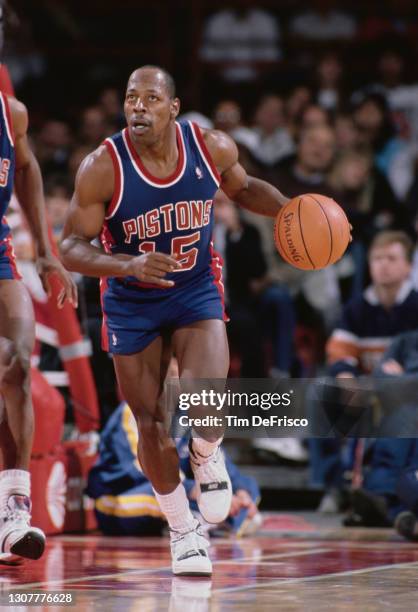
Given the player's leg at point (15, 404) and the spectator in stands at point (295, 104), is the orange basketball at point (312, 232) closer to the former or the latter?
the player's leg at point (15, 404)

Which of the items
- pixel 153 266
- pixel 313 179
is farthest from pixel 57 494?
pixel 313 179

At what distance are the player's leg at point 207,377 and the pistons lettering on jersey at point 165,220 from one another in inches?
16.0

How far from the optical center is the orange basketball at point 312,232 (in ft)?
16.9

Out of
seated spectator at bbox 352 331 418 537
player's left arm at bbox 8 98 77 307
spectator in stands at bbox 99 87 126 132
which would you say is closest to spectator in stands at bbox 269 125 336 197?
spectator in stands at bbox 99 87 126 132

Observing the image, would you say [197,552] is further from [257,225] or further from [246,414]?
[257,225]

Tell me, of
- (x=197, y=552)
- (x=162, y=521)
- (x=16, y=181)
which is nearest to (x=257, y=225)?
(x=162, y=521)

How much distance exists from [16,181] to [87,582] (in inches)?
73.4

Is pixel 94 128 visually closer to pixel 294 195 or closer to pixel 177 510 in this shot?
pixel 294 195

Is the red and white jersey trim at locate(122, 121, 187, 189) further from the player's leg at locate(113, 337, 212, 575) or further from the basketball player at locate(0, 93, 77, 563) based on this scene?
the player's leg at locate(113, 337, 212, 575)

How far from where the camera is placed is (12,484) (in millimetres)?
5109

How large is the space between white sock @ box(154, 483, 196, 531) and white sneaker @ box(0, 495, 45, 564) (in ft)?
1.69

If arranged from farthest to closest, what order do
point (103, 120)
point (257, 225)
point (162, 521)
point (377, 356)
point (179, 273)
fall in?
point (103, 120) → point (257, 225) → point (377, 356) → point (162, 521) → point (179, 273)

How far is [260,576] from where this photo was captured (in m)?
4.91

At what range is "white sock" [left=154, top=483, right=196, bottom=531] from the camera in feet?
16.7
